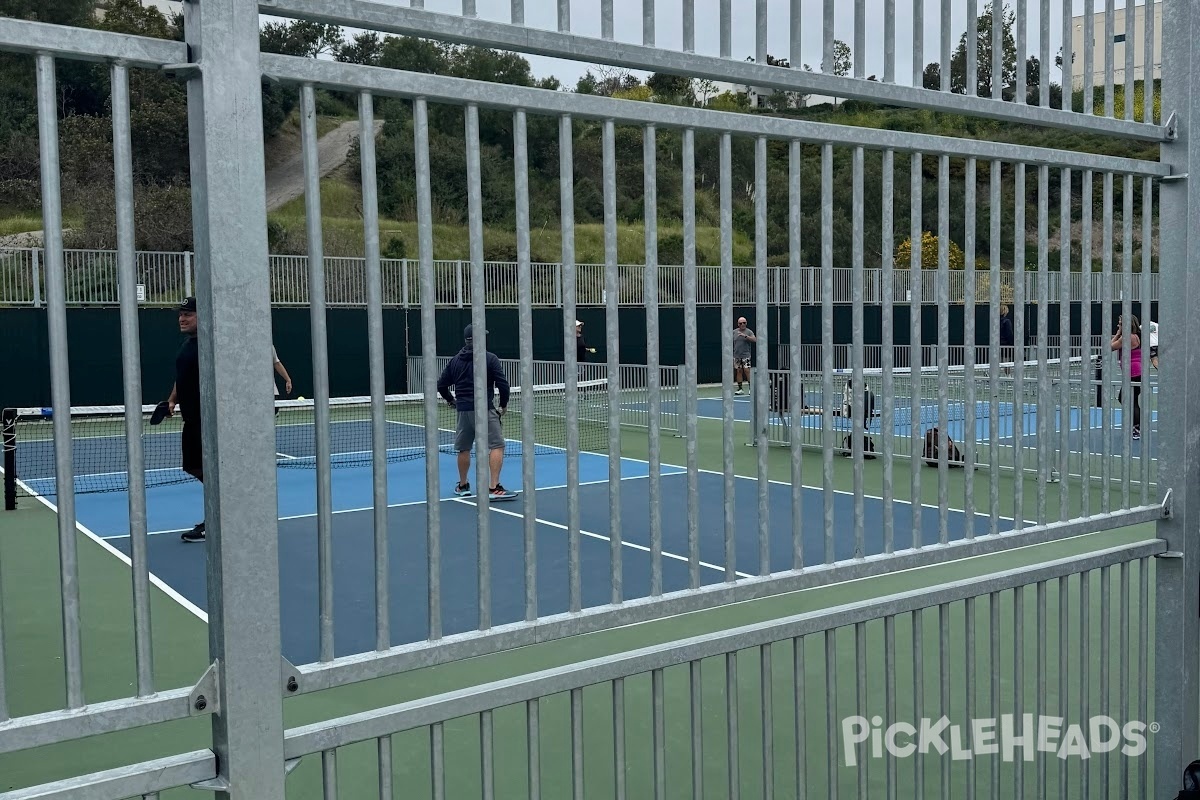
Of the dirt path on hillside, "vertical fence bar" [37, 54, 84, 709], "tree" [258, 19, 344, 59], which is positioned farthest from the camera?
the dirt path on hillside

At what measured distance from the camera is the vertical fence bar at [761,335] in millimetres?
2721

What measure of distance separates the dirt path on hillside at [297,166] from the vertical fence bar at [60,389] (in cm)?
4263

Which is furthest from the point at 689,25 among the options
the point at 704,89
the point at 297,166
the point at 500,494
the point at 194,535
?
the point at 297,166

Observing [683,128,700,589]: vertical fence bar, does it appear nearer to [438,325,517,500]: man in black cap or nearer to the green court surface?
the green court surface

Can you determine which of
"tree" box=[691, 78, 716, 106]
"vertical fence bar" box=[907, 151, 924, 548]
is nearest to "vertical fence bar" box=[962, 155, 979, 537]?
"vertical fence bar" box=[907, 151, 924, 548]

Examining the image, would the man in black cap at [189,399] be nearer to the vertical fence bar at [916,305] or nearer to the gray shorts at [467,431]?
the gray shorts at [467,431]

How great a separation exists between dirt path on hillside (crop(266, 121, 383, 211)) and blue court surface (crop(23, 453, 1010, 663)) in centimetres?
3068

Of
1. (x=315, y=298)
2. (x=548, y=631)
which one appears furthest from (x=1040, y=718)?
(x=315, y=298)

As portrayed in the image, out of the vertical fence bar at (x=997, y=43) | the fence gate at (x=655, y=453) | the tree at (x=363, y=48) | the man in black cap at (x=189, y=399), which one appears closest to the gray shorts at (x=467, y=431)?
the man in black cap at (x=189, y=399)

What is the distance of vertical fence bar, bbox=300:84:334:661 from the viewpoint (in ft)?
6.95

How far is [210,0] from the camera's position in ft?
6.31

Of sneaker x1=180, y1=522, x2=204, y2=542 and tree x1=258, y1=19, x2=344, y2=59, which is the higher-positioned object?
tree x1=258, y1=19, x2=344, y2=59

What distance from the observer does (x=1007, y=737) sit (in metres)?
3.51

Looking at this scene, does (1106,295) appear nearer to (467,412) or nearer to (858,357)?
(858,357)
